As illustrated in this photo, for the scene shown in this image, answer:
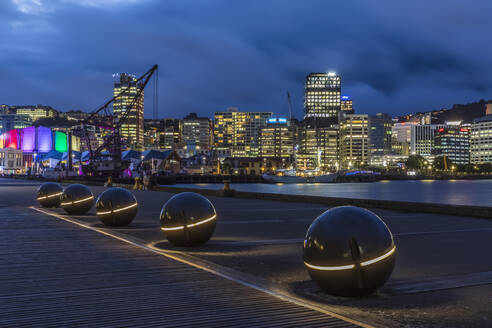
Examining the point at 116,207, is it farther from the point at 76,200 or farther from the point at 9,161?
the point at 9,161

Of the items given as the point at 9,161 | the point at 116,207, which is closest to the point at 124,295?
the point at 116,207

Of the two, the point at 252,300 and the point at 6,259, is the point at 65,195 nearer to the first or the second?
the point at 6,259

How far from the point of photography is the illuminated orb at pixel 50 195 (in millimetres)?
26516

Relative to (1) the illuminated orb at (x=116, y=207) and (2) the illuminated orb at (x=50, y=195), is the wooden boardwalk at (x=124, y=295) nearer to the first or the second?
(1) the illuminated orb at (x=116, y=207)

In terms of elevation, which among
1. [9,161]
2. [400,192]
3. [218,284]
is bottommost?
[400,192]

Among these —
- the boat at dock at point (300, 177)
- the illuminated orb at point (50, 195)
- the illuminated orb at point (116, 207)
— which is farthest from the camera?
the boat at dock at point (300, 177)

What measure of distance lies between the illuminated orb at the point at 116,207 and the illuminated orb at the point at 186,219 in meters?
5.13

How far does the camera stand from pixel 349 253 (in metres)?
7.26

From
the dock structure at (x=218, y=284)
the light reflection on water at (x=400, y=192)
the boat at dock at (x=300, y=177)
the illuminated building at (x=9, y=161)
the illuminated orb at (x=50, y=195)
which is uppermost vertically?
the illuminated building at (x=9, y=161)

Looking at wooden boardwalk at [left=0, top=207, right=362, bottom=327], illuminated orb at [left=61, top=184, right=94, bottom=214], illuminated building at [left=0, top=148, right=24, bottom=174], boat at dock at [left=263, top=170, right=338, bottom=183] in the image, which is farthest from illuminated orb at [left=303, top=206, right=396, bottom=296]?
illuminated building at [left=0, top=148, right=24, bottom=174]

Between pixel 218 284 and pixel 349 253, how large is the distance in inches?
98.5

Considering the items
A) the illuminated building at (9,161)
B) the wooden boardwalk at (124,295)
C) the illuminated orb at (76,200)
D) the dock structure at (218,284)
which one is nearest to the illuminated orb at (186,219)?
the dock structure at (218,284)

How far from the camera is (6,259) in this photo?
11188mm

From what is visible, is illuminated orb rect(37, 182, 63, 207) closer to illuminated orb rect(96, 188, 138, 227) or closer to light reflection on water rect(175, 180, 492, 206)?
illuminated orb rect(96, 188, 138, 227)
